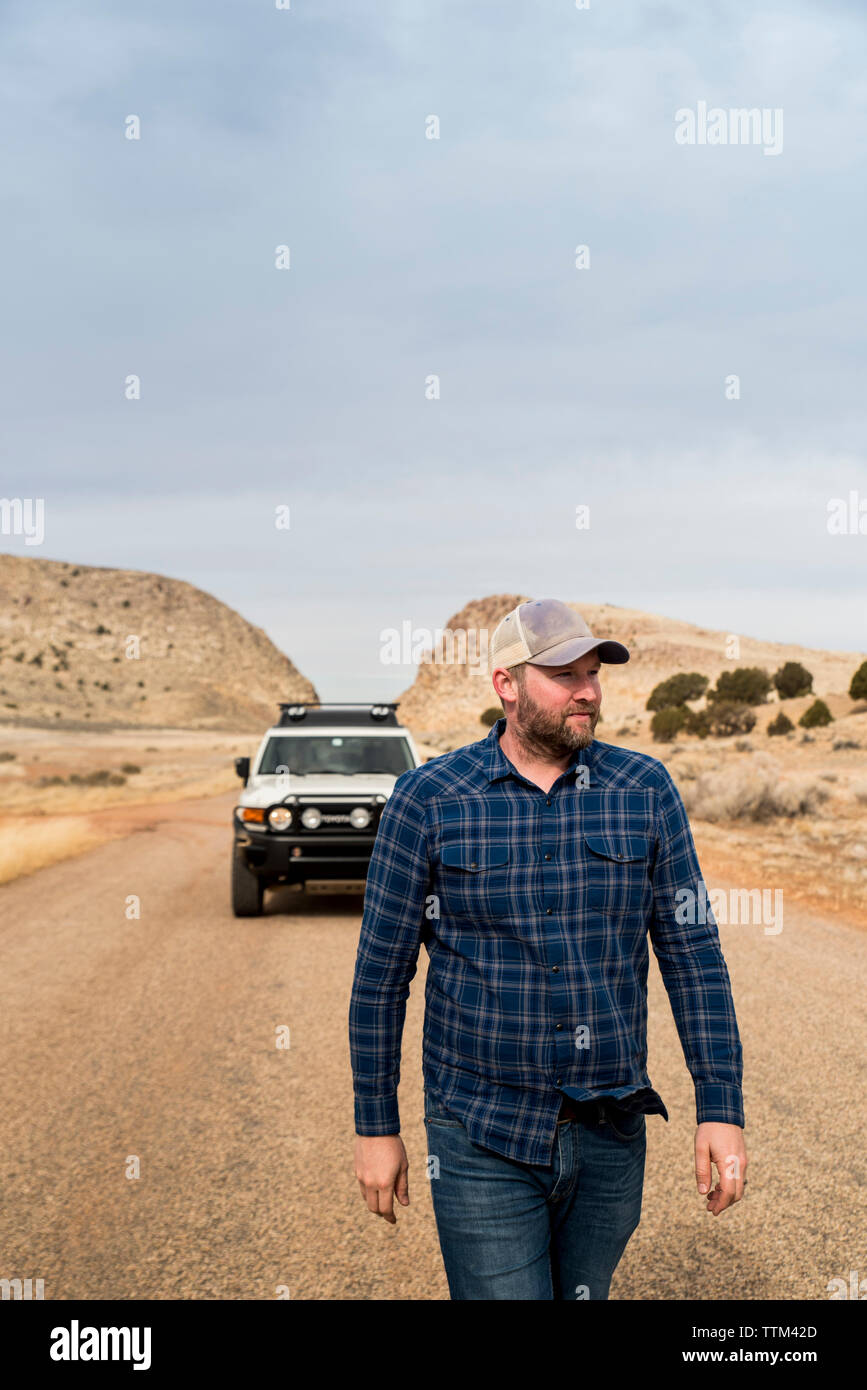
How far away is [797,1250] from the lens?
13.0ft

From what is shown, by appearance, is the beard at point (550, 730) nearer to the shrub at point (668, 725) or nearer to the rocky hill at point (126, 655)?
the shrub at point (668, 725)

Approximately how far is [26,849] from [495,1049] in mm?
16207

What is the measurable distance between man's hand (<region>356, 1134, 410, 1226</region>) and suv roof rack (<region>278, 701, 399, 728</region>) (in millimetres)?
10065

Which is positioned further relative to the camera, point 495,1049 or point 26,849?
point 26,849

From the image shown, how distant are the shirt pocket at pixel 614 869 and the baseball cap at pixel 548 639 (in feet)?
1.33

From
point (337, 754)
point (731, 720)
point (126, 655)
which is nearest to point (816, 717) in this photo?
point (731, 720)

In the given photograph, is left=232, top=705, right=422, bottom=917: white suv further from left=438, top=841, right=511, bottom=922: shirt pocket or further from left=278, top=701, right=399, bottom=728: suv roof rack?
left=438, top=841, right=511, bottom=922: shirt pocket

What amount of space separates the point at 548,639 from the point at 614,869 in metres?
0.53

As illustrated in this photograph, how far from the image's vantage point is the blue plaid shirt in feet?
7.96

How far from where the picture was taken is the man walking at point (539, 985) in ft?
7.91

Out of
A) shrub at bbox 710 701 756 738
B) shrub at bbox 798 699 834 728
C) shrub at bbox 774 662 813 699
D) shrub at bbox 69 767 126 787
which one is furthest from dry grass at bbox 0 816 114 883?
shrub at bbox 774 662 813 699
